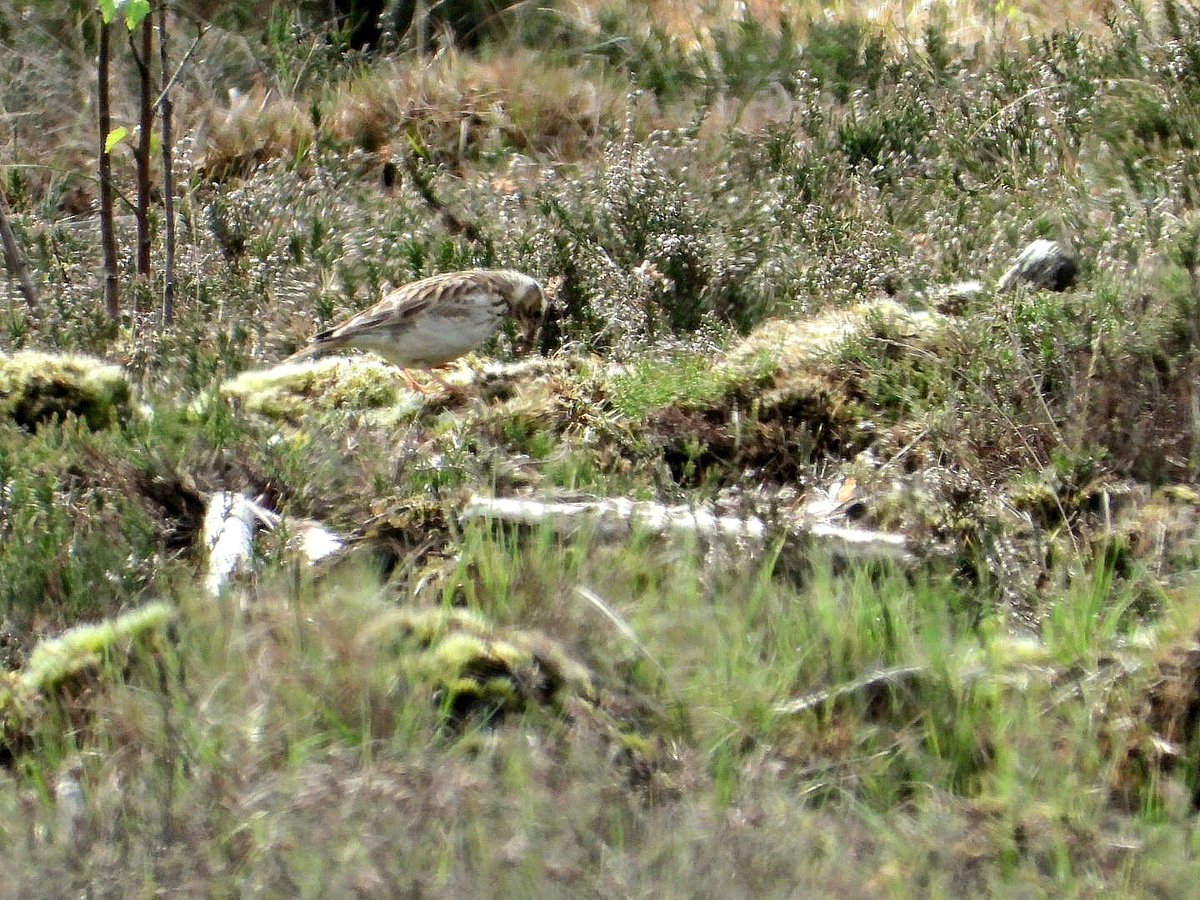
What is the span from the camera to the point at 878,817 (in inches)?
126

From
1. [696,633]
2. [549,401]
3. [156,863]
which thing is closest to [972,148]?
[549,401]

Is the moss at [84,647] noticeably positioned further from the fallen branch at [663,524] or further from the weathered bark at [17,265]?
the weathered bark at [17,265]

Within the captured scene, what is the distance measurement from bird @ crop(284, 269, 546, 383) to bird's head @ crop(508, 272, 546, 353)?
136 millimetres

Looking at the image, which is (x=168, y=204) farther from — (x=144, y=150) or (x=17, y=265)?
(x=17, y=265)

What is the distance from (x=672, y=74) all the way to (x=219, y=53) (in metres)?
3.14

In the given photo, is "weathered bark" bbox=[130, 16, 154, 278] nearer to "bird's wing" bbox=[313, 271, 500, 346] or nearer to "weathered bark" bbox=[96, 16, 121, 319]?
"weathered bark" bbox=[96, 16, 121, 319]

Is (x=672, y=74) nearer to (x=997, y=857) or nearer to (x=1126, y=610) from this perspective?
(x=1126, y=610)

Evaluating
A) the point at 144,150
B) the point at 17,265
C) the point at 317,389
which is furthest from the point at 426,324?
the point at 17,265

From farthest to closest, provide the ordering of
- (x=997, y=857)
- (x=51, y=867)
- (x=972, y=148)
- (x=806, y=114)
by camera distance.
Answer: (x=806, y=114)
(x=972, y=148)
(x=997, y=857)
(x=51, y=867)

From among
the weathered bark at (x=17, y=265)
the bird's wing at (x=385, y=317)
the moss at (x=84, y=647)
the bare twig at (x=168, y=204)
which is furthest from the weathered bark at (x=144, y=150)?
the moss at (x=84, y=647)

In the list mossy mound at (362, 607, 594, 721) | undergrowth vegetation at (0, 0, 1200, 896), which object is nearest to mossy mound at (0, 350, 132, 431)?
undergrowth vegetation at (0, 0, 1200, 896)

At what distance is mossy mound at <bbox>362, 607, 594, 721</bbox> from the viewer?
358 centimetres

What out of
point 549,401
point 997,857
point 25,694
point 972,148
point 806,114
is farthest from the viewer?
point 806,114

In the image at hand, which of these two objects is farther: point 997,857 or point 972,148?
point 972,148
